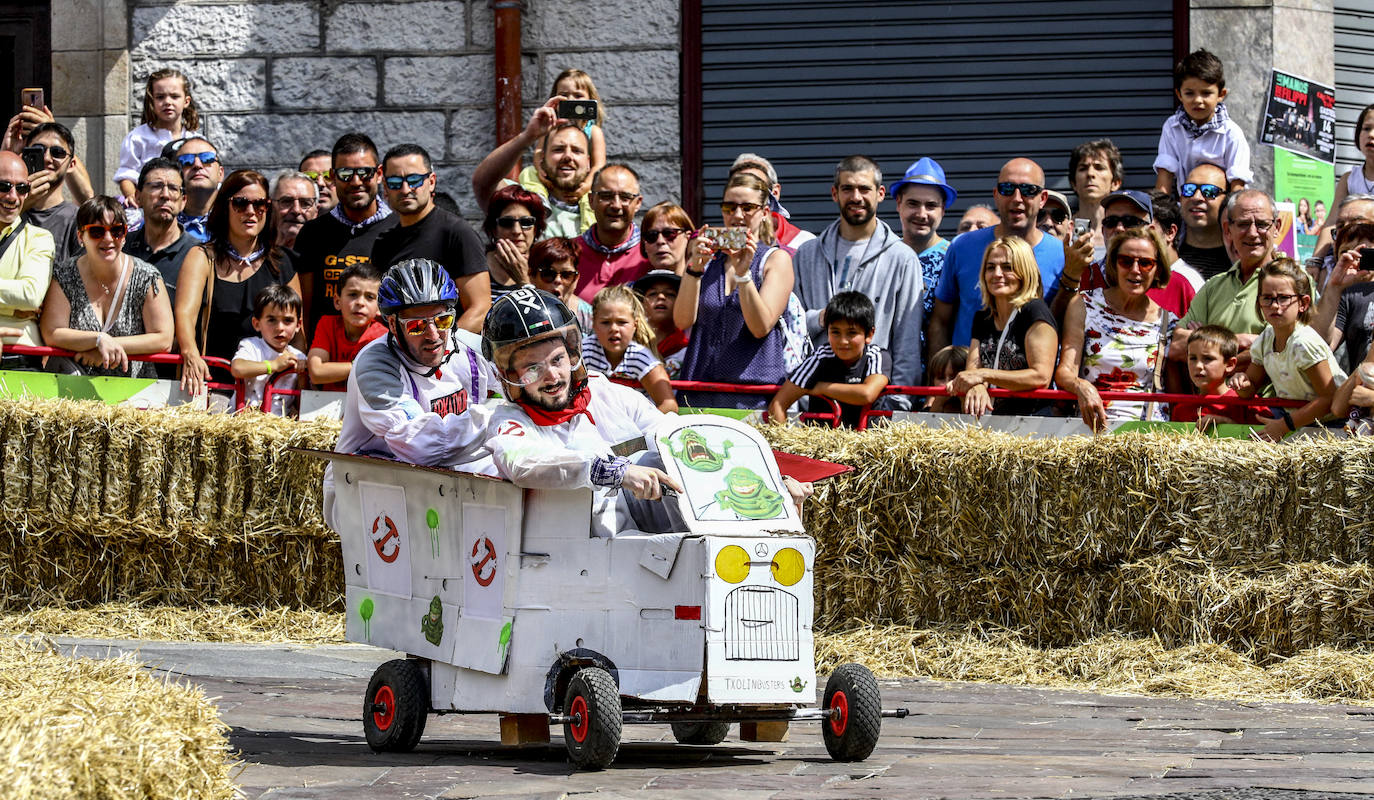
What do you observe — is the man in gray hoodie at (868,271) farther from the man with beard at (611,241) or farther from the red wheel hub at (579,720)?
the red wheel hub at (579,720)

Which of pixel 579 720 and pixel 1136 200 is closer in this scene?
pixel 579 720

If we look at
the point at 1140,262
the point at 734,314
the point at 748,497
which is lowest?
the point at 748,497

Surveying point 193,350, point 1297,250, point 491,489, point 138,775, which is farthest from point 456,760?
point 1297,250

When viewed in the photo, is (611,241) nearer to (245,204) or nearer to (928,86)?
(245,204)

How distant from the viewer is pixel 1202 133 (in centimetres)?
1262

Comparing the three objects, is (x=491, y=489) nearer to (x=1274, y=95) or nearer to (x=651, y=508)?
(x=651, y=508)

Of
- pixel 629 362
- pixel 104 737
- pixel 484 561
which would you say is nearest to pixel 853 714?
pixel 484 561

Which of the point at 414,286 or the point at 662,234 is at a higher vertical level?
the point at 662,234

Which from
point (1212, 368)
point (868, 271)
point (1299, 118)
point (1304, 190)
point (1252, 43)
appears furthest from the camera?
point (1252, 43)

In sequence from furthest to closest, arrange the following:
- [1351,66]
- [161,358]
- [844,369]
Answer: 1. [1351,66]
2. [161,358]
3. [844,369]

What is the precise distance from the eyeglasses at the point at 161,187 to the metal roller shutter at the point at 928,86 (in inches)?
187

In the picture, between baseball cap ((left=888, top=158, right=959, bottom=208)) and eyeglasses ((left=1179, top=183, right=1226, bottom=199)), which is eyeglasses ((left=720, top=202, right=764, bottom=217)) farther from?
eyeglasses ((left=1179, top=183, right=1226, bottom=199))

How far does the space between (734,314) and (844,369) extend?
68cm

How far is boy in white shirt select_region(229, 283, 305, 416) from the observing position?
10742mm
